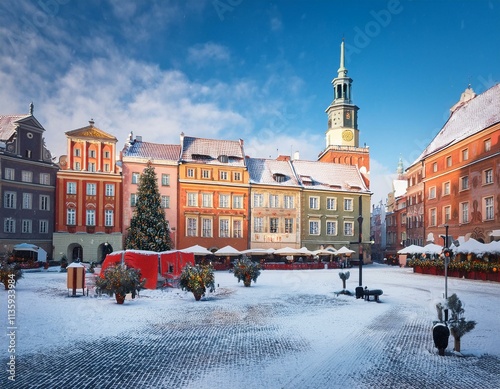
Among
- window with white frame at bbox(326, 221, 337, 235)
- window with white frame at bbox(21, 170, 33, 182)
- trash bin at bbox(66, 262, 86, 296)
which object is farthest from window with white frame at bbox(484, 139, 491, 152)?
window with white frame at bbox(21, 170, 33, 182)

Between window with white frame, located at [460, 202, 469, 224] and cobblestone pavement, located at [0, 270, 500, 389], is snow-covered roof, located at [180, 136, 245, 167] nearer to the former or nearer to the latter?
window with white frame, located at [460, 202, 469, 224]

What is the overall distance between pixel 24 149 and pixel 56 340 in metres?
36.3

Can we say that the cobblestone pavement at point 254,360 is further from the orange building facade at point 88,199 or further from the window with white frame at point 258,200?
the window with white frame at point 258,200

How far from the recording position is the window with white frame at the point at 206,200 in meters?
45.0

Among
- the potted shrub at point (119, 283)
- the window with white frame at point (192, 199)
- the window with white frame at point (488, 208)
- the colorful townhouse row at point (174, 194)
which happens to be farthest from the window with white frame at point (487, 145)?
the potted shrub at point (119, 283)

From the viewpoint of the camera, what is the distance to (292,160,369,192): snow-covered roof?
5009 centimetres

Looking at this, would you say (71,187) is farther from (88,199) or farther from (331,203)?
(331,203)

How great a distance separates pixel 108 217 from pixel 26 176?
30.2 ft

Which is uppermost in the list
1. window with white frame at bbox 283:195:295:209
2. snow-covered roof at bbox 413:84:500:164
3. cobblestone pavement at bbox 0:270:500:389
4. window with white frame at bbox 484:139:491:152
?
snow-covered roof at bbox 413:84:500:164

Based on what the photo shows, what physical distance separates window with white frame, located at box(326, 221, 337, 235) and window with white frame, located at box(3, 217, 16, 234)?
116 ft

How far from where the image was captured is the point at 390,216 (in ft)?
234

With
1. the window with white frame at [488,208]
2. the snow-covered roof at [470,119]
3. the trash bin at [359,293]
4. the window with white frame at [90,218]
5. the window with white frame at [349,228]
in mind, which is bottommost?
the trash bin at [359,293]

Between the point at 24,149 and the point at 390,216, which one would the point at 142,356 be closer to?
the point at 24,149

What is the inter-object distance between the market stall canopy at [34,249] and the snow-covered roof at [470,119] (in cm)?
4380
